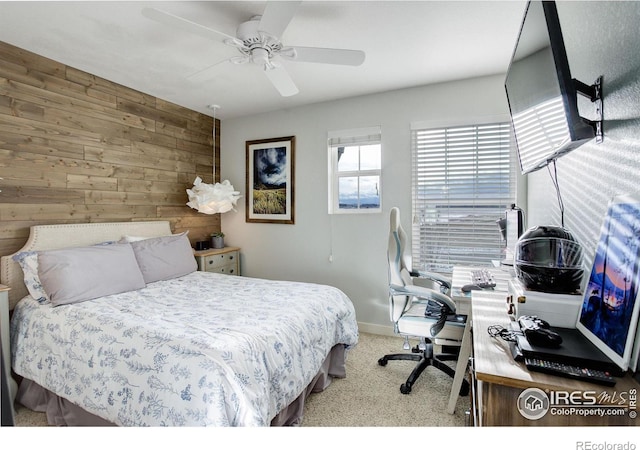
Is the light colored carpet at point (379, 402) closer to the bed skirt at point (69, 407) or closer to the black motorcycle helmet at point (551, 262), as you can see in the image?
the bed skirt at point (69, 407)

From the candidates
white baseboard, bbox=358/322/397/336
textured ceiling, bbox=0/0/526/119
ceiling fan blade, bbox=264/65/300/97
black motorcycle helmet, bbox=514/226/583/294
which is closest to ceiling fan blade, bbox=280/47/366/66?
ceiling fan blade, bbox=264/65/300/97

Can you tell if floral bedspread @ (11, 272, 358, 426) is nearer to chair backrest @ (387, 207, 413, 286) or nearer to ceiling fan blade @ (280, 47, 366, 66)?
chair backrest @ (387, 207, 413, 286)

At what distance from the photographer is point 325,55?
6.44 feet

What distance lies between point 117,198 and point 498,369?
3374 millimetres

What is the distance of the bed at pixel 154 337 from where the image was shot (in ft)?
4.85

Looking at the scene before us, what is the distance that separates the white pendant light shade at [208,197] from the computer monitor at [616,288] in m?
3.36

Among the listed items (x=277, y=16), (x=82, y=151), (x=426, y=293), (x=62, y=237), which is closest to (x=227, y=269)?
(x=62, y=237)

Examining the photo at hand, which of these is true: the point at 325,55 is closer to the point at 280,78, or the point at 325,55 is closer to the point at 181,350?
the point at 280,78

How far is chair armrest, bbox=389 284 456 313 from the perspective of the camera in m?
2.18

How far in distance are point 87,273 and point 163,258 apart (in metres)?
0.69

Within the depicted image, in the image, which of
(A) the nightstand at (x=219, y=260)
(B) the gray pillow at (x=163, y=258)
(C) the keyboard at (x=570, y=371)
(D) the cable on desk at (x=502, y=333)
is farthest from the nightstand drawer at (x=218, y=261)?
(C) the keyboard at (x=570, y=371)

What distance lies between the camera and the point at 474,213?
3080mm

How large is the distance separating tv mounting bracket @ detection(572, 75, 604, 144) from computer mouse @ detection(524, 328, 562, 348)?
81 cm
